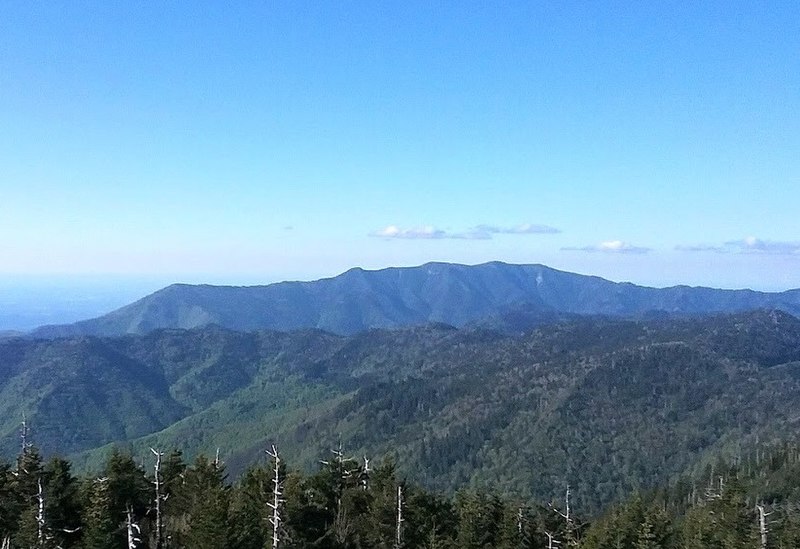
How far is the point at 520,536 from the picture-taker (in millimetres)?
45938

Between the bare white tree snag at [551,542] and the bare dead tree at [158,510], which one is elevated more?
the bare dead tree at [158,510]

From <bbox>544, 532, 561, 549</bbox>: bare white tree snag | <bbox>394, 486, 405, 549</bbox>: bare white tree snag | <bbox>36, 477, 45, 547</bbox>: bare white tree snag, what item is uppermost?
<bbox>36, 477, 45, 547</bbox>: bare white tree snag

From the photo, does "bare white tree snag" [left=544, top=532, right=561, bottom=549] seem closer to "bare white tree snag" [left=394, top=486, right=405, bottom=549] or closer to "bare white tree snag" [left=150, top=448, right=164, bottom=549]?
"bare white tree snag" [left=394, top=486, right=405, bottom=549]

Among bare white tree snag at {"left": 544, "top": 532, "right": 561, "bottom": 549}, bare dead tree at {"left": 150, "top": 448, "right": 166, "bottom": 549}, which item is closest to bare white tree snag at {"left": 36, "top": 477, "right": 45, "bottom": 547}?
bare dead tree at {"left": 150, "top": 448, "right": 166, "bottom": 549}

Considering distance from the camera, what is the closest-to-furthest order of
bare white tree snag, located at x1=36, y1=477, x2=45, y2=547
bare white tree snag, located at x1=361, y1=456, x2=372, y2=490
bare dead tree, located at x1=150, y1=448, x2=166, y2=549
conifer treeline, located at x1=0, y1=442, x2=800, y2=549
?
A: bare white tree snag, located at x1=36, y1=477, x2=45, y2=547
conifer treeline, located at x1=0, y1=442, x2=800, y2=549
bare dead tree, located at x1=150, y1=448, x2=166, y2=549
bare white tree snag, located at x1=361, y1=456, x2=372, y2=490

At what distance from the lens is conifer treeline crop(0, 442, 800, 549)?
35281 mm

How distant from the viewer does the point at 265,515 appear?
40.8 m

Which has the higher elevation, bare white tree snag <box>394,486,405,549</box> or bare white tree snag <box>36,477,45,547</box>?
bare white tree snag <box>36,477,45,547</box>

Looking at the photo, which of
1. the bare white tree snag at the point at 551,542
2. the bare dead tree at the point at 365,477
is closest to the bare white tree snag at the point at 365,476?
the bare dead tree at the point at 365,477

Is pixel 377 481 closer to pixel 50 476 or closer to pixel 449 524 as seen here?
pixel 449 524

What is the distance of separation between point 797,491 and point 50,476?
163 metres

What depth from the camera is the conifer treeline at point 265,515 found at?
3528cm

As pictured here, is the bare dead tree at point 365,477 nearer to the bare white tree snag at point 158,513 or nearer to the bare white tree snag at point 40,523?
the bare white tree snag at point 158,513

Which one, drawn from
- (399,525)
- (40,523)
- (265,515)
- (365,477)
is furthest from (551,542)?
(40,523)
